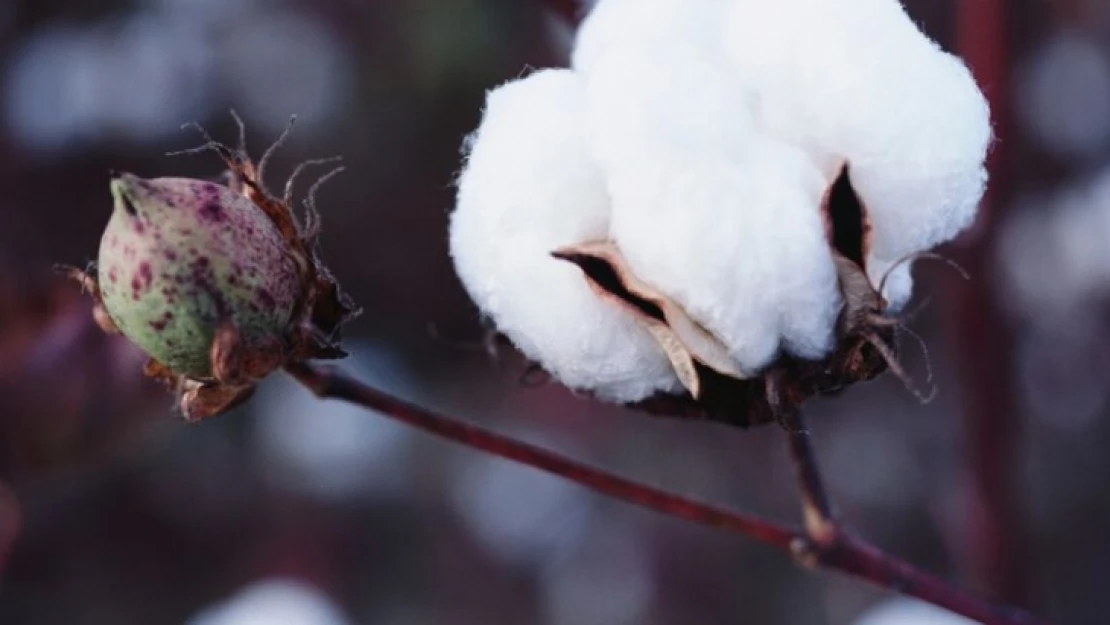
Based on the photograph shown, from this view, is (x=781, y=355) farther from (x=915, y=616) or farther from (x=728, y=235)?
(x=915, y=616)

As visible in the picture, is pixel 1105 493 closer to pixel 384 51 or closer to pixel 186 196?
pixel 384 51

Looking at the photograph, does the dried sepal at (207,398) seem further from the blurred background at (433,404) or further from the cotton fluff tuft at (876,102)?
the blurred background at (433,404)

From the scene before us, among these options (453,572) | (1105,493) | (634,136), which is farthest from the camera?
(453,572)

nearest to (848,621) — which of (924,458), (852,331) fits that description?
(924,458)

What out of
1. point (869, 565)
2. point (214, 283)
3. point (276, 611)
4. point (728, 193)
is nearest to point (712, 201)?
point (728, 193)

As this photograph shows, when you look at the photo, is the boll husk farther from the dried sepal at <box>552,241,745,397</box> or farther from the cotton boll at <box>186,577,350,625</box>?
the cotton boll at <box>186,577,350,625</box>

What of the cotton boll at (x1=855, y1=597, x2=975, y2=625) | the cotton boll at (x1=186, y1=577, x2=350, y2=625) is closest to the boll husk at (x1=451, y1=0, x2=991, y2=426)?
the cotton boll at (x1=855, y1=597, x2=975, y2=625)
